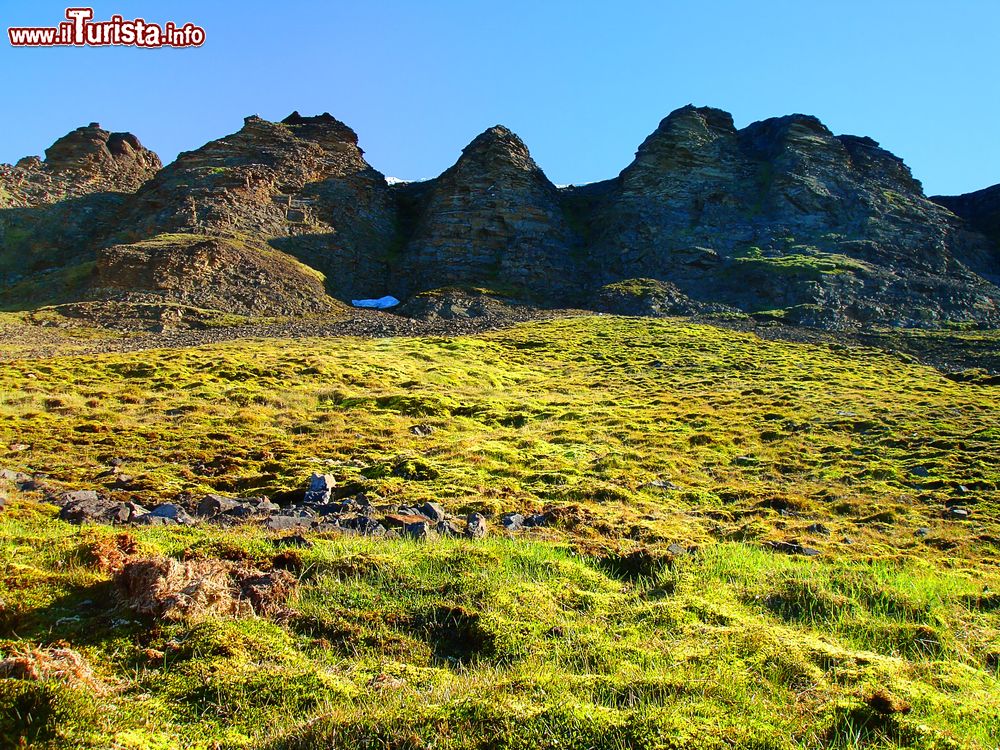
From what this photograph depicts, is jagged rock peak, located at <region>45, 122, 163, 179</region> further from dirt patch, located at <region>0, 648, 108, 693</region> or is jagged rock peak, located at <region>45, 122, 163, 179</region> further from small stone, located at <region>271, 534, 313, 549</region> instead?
dirt patch, located at <region>0, 648, 108, 693</region>

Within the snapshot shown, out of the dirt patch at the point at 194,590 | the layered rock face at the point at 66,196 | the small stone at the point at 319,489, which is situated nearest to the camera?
the dirt patch at the point at 194,590

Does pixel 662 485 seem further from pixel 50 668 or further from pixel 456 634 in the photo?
pixel 50 668

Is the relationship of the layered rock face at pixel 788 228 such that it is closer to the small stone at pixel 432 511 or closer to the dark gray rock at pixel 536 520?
the dark gray rock at pixel 536 520

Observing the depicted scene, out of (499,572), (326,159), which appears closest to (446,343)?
(499,572)

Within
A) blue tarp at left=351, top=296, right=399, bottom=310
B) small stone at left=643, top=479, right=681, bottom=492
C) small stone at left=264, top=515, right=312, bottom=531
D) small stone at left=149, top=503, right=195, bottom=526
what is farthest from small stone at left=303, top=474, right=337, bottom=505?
blue tarp at left=351, top=296, right=399, bottom=310

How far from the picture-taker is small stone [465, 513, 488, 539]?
33.5 ft

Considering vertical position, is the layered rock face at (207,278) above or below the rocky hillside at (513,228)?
below

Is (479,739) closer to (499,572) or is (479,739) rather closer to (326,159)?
(499,572)

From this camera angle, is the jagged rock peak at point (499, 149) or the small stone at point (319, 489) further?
the jagged rock peak at point (499, 149)

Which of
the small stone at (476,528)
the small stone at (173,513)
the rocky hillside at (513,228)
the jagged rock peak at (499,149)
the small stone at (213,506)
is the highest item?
the jagged rock peak at (499,149)

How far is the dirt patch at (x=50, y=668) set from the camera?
475cm

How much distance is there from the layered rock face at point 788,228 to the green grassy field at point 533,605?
1680 inches

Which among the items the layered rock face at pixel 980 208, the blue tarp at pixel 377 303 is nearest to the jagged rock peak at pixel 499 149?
the blue tarp at pixel 377 303

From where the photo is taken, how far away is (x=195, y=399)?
24.4m
